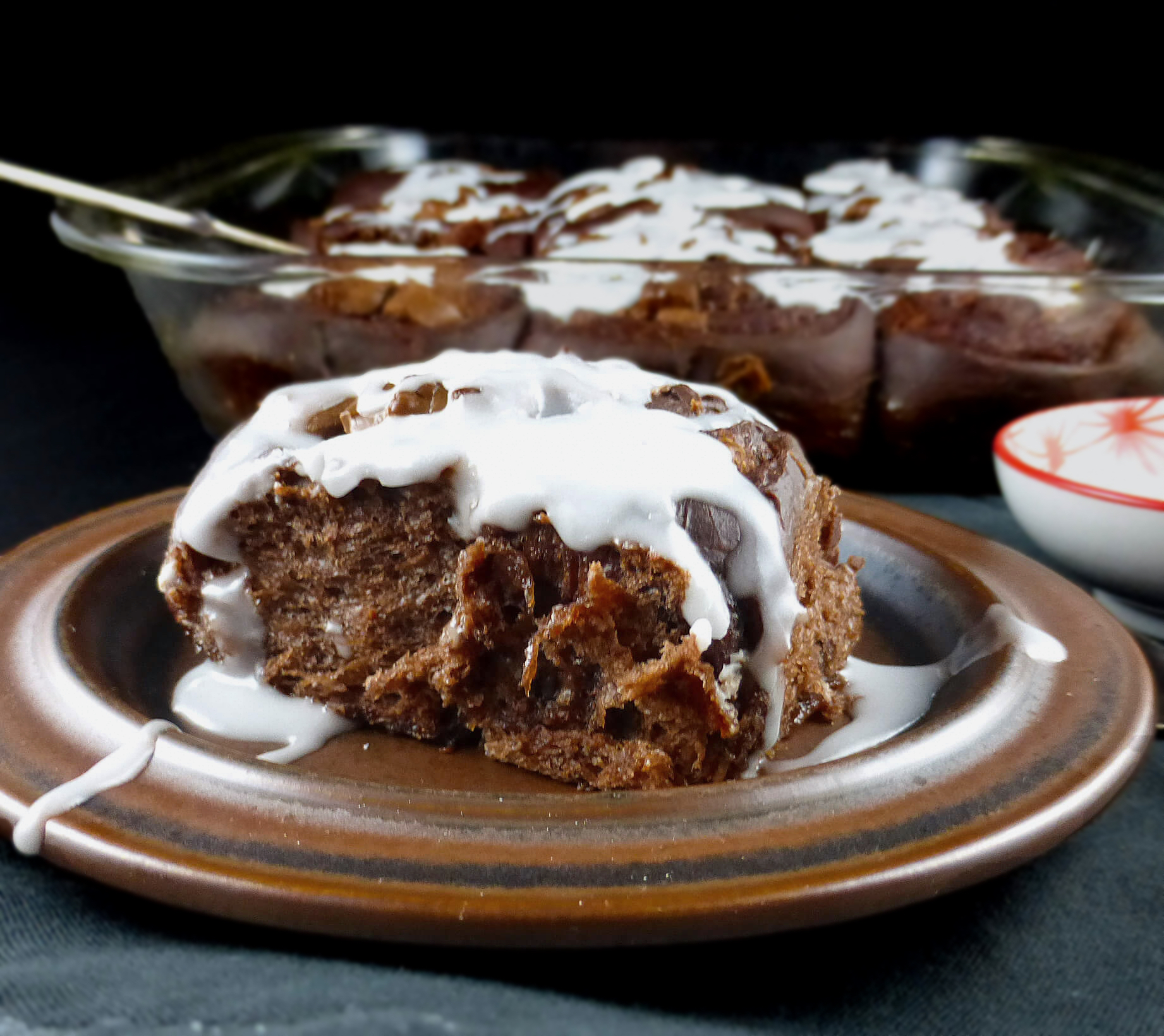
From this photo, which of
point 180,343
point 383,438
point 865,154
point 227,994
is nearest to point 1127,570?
point 383,438

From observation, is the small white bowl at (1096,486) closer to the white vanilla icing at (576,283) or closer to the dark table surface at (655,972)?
the dark table surface at (655,972)

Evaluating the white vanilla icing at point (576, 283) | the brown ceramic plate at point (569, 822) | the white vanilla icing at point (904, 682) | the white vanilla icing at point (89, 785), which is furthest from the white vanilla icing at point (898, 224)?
the white vanilla icing at point (89, 785)

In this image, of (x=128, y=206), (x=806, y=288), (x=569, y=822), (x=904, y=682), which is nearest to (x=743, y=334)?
(x=806, y=288)

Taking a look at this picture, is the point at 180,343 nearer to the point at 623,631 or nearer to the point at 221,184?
the point at 221,184

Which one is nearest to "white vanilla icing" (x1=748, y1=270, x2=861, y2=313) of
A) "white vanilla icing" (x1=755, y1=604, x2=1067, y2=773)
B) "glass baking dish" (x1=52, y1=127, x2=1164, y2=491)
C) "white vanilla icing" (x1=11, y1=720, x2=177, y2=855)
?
"glass baking dish" (x1=52, y1=127, x2=1164, y2=491)

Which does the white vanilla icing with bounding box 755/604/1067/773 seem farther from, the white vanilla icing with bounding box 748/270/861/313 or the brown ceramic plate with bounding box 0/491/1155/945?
the white vanilla icing with bounding box 748/270/861/313
